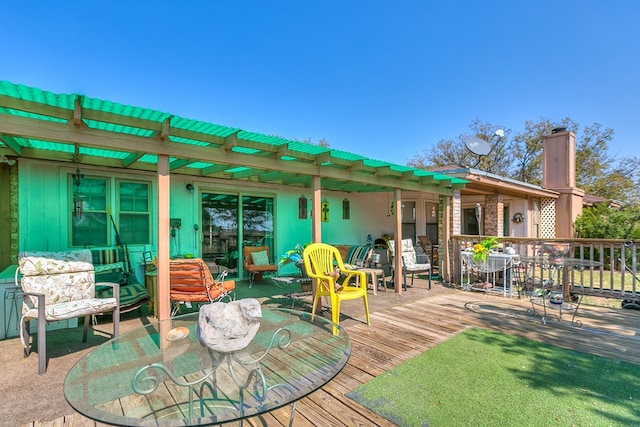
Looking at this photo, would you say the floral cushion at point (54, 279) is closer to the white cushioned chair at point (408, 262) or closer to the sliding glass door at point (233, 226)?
the sliding glass door at point (233, 226)

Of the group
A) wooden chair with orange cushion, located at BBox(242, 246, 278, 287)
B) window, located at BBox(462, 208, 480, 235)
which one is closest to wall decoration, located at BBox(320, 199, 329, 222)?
wooden chair with orange cushion, located at BBox(242, 246, 278, 287)

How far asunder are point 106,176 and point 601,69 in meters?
16.5

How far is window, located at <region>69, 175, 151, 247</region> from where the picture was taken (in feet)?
16.2

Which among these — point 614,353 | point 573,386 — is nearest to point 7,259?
point 573,386

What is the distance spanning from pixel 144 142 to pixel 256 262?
158 inches

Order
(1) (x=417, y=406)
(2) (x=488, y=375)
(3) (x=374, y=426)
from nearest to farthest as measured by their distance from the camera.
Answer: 1. (3) (x=374, y=426)
2. (1) (x=417, y=406)
3. (2) (x=488, y=375)

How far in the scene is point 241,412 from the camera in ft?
4.59

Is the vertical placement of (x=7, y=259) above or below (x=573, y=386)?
above

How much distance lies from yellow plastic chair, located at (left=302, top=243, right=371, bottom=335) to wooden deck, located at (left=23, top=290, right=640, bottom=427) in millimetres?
413

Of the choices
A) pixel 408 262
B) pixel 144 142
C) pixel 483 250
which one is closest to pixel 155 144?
pixel 144 142

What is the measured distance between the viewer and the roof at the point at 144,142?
2.63m

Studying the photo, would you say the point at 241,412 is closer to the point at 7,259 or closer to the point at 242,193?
the point at 7,259

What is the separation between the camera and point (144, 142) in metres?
3.23

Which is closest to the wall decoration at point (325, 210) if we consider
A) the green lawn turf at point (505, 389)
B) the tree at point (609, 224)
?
the green lawn turf at point (505, 389)
